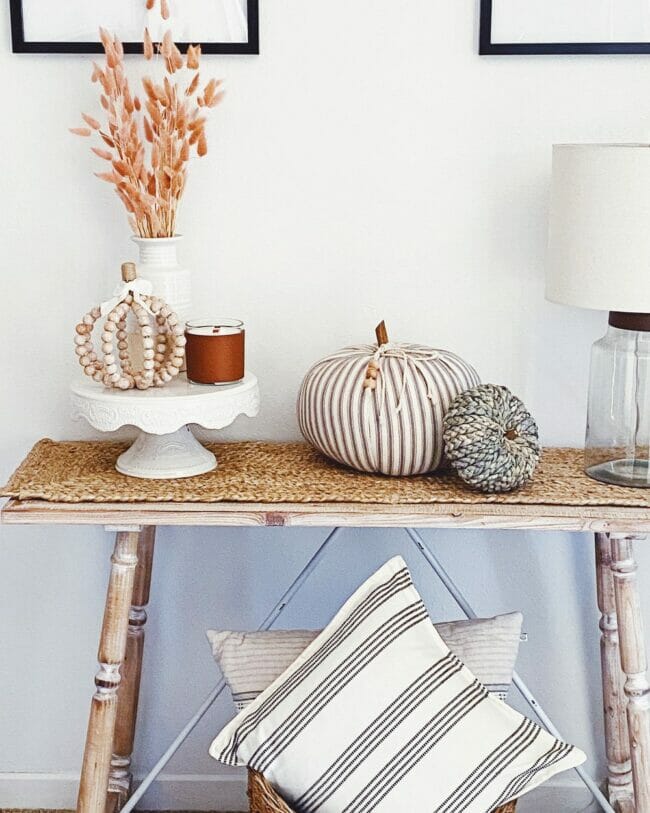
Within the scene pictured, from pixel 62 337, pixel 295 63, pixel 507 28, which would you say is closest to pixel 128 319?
pixel 62 337

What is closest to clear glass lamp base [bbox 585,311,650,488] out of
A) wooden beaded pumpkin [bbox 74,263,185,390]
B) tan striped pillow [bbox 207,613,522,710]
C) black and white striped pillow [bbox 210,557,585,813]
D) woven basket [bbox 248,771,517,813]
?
tan striped pillow [bbox 207,613,522,710]

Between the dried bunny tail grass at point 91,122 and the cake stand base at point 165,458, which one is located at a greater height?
the dried bunny tail grass at point 91,122

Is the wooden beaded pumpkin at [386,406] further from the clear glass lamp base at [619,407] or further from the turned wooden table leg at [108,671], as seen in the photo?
the turned wooden table leg at [108,671]

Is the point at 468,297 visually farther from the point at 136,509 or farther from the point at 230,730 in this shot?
the point at 230,730

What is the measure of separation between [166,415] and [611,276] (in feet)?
2.06

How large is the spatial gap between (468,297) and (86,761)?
0.92 metres

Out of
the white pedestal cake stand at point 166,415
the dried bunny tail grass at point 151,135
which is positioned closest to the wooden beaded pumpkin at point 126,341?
the white pedestal cake stand at point 166,415

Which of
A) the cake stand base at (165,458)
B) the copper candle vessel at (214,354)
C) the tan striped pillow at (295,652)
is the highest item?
the copper candle vessel at (214,354)

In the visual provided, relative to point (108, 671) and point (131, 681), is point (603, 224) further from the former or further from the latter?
point (131, 681)

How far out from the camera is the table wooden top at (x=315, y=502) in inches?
52.9

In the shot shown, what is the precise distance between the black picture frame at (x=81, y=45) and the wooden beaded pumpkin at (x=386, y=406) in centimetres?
52

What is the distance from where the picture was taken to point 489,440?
53.2 inches

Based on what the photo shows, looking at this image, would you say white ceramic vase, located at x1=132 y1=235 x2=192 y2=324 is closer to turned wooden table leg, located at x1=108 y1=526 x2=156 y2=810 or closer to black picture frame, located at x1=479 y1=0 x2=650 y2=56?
turned wooden table leg, located at x1=108 y1=526 x2=156 y2=810

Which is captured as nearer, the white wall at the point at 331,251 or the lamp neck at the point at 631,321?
the lamp neck at the point at 631,321
